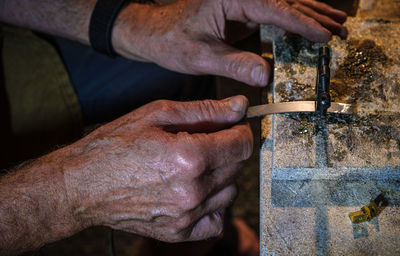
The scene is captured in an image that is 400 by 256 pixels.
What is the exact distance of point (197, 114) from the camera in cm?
91

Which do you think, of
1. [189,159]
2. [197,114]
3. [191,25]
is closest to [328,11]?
[191,25]

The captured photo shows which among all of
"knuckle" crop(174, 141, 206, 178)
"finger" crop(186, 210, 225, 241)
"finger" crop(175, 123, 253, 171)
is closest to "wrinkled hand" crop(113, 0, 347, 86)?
"finger" crop(175, 123, 253, 171)

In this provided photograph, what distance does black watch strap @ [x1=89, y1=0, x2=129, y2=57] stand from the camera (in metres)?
1.23

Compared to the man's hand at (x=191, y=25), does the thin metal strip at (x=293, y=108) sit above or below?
below

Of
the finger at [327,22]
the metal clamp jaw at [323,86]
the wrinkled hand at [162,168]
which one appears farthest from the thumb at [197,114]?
the finger at [327,22]

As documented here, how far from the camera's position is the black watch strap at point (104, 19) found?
1.23 meters

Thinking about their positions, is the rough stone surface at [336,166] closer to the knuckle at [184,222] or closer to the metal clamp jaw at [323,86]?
the metal clamp jaw at [323,86]

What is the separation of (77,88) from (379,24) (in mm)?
1359

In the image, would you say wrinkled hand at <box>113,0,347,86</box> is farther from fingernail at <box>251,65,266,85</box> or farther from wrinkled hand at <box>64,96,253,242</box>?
wrinkled hand at <box>64,96,253,242</box>

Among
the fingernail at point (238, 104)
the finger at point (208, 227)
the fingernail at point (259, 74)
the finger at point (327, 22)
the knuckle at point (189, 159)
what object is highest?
the finger at point (327, 22)

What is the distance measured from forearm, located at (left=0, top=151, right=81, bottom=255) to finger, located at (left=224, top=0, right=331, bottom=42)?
796 mm

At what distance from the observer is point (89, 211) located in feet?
2.97

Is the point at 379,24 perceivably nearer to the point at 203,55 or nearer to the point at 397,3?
the point at 397,3

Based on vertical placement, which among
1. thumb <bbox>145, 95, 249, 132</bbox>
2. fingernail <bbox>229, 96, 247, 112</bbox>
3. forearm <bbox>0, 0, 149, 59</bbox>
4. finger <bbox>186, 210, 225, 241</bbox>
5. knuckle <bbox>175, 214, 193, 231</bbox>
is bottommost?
finger <bbox>186, 210, 225, 241</bbox>
